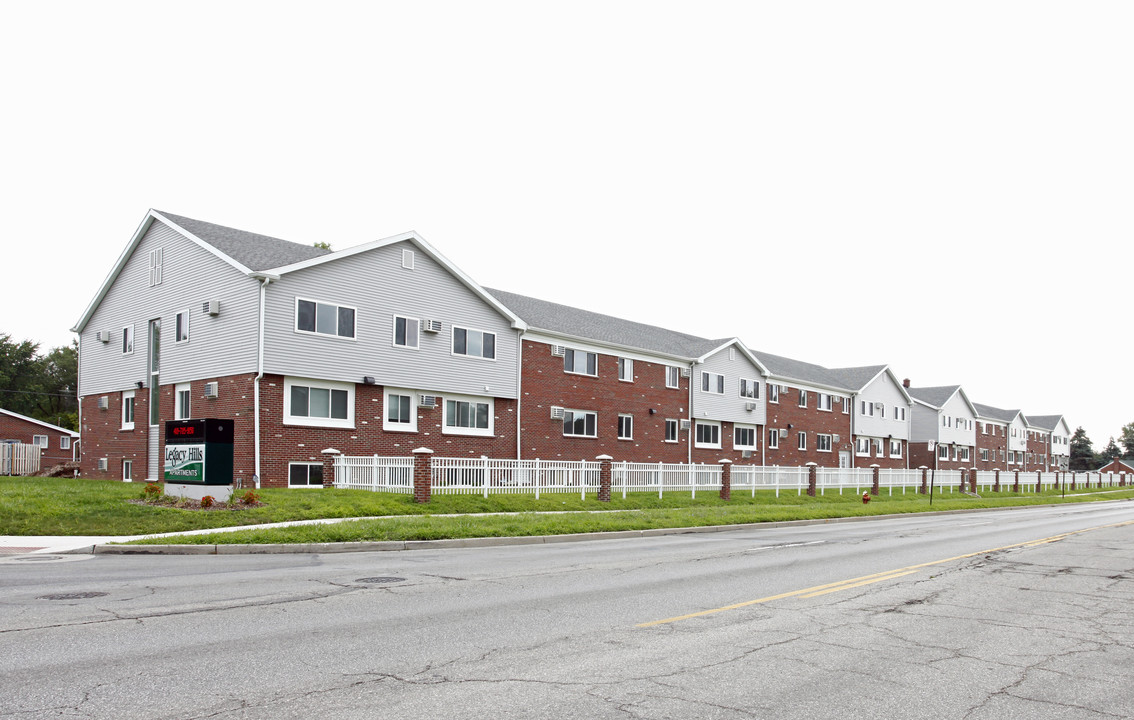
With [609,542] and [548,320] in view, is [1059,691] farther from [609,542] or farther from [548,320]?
[548,320]

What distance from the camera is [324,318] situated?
92.7 feet

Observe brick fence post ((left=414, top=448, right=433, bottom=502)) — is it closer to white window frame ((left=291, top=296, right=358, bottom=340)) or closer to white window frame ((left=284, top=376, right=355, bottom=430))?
white window frame ((left=284, top=376, right=355, bottom=430))

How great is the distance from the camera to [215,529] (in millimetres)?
16703

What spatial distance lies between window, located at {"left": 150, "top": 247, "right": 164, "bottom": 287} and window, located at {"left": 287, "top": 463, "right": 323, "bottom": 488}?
9.91 meters

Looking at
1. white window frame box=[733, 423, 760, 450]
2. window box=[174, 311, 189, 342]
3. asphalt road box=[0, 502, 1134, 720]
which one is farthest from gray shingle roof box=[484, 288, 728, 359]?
Answer: asphalt road box=[0, 502, 1134, 720]

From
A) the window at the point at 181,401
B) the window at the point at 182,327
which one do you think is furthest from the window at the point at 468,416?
the window at the point at 182,327

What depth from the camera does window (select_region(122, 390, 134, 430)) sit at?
32719mm

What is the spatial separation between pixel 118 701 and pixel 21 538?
12.0m

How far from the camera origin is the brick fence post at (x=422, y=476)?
→ 22.6m

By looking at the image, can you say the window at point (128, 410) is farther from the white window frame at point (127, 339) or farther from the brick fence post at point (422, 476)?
the brick fence post at point (422, 476)

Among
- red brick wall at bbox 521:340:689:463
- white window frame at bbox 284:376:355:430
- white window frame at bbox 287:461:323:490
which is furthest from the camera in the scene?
red brick wall at bbox 521:340:689:463

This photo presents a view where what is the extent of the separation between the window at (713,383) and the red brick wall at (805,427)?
537cm

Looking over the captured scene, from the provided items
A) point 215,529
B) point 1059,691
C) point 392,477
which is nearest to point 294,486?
point 392,477

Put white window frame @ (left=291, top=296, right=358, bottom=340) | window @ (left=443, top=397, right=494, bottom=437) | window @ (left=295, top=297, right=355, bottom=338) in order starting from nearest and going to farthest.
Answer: white window frame @ (left=291, top=296, right=358, bottom=340), window @ (left=295, top=297, right=355, bottom=338), window @ (left=443, top=397, right=494, bottom=437)
